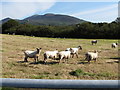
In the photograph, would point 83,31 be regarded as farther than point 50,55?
A: Yes

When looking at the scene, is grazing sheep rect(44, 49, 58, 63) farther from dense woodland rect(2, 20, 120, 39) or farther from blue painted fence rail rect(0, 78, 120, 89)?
dense woodland rect(2, 20, 120, 39)

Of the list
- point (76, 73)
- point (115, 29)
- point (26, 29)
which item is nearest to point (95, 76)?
point (76, 73)

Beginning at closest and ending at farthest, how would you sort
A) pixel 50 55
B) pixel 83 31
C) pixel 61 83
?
pixel 61 83 < pixel 50 55 < pixel 83 31

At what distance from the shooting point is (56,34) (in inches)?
2955

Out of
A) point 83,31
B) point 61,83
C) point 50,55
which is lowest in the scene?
point 50,55

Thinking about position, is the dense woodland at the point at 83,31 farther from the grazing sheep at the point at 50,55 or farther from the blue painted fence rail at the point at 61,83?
the blue painted fence rail at the point at 61,83

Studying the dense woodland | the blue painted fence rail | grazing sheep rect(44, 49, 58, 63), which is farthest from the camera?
the dense woodland

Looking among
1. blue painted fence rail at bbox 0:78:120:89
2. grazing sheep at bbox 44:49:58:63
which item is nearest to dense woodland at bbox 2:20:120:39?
grazing sheep at bbox 44:49:58:63

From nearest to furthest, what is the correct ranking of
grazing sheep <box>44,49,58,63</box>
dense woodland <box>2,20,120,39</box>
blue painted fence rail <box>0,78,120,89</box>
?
blue painted fence rail <box>0,78,120,89</box>, grazing sheep <box>44,49,58,63</box>, dense woodland <box>2,20,120,39</box>

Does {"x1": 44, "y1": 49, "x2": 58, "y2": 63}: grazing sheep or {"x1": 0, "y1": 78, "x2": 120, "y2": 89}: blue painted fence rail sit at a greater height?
{"x1": 0, "y1": 78, "x2": 120, "y2": 89}: blue painted fence rail

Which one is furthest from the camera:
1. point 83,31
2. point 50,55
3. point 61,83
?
point 83,31

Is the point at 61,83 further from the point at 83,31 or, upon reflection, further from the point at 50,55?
the point at 83,31

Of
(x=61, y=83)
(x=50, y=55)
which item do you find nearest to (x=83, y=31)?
(x=50, y=55)

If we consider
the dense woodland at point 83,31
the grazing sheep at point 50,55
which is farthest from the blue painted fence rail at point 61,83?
the dense woodland at point 83,31
